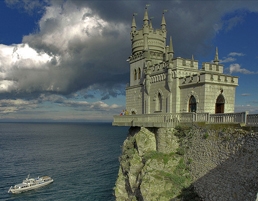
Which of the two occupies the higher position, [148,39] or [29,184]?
[148,39]

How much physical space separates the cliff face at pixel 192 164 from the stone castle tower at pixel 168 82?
140 inches

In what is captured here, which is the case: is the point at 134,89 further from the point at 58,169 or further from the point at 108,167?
the point at 58,169

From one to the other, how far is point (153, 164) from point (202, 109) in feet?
21.9

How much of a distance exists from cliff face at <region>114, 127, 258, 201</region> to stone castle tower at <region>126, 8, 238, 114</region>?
140 inches

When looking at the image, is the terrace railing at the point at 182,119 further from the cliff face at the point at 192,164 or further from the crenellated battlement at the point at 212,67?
the crenellated battlement at the point at 212,67

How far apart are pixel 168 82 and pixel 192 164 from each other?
Answer: 908cm

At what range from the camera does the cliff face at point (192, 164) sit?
43.8 feet

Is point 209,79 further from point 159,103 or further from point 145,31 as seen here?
point 145,31

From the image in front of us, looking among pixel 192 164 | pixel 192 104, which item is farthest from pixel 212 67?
pixel 192 164

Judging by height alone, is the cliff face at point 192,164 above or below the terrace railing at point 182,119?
below

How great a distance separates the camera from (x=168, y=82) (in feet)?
79.2

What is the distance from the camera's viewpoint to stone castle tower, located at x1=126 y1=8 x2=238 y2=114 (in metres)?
20.8

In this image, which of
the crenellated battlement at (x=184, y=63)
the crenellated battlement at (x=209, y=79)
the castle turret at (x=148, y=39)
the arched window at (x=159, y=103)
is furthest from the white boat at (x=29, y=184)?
the crenellated battlement at (x=184, y=63)

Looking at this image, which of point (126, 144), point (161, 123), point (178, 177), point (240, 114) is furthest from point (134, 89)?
point (240, 114)
